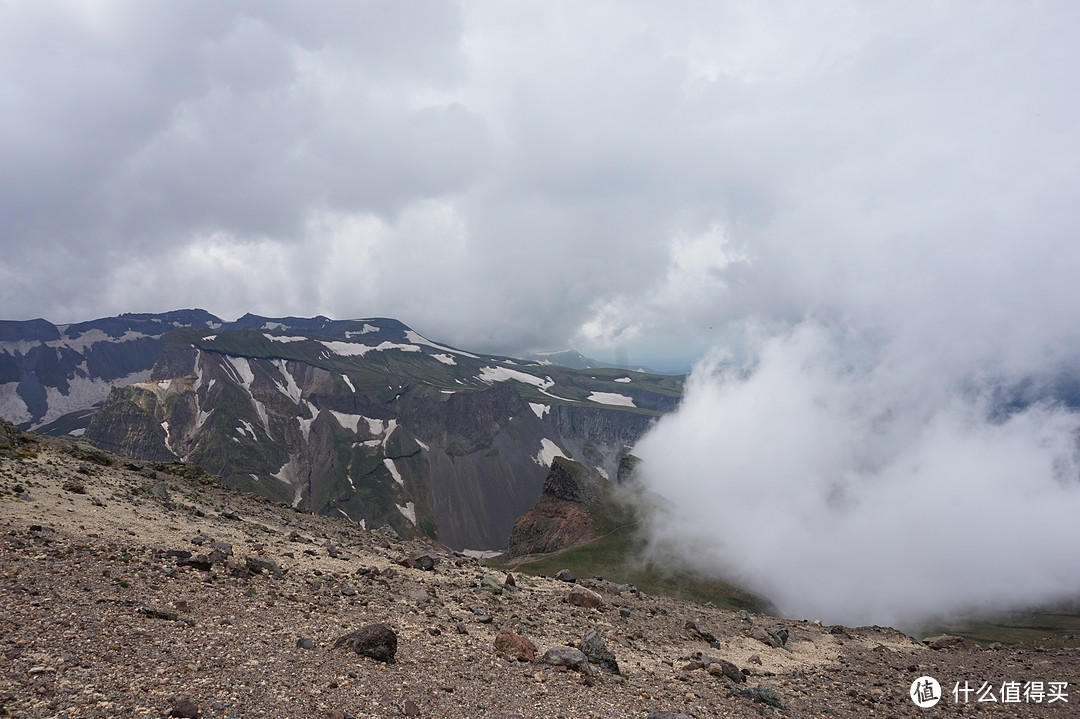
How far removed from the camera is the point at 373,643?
14.4 m

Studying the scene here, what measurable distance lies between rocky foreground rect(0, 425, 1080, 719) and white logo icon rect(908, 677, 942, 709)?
344 millimetres

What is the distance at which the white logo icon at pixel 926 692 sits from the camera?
20.7 meters

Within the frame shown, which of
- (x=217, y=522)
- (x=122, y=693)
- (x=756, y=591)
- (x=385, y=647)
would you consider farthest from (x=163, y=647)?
(x=756, y=591)

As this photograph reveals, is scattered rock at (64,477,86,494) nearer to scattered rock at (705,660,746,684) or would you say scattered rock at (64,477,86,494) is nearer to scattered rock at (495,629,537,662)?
scattered rock at (495,629,537,662)

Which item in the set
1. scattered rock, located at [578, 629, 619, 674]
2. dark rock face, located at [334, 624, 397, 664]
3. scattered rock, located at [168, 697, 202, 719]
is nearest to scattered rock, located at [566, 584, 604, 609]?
scattered rock, located at [578, 629, 619, 674]

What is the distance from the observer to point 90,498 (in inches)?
961

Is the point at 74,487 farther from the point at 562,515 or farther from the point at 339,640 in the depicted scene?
the point at 562,515

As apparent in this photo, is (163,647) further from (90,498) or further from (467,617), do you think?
(90,498)

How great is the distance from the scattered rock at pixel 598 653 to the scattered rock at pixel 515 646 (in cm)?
207

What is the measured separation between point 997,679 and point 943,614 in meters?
233

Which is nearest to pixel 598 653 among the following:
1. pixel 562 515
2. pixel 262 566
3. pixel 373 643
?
pixel 373 643

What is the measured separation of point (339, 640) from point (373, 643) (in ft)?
3.50

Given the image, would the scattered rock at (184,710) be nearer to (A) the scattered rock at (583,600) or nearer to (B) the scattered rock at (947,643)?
(A) the scattered rock at (583,600)

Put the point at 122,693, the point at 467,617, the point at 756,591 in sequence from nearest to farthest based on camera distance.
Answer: the point at 122,693
the point at 467,617
the point at 756,591
